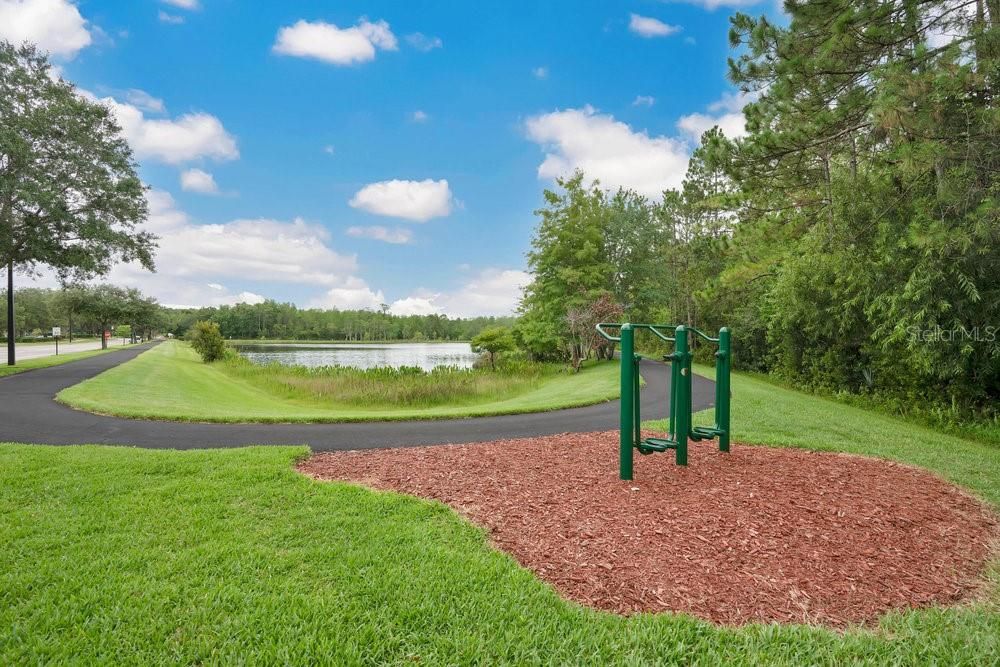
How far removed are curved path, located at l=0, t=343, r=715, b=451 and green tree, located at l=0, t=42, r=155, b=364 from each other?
8.56 meters

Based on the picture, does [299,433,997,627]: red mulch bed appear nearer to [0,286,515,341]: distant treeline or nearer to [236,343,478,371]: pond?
[236,343,478,371]: pond

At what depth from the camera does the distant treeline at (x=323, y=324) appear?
84438 millimetres

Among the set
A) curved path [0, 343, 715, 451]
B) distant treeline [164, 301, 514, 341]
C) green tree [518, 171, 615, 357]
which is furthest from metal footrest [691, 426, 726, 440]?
distant treeline [164, 301, 514, 341]

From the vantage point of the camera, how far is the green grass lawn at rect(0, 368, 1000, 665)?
7.78 feet

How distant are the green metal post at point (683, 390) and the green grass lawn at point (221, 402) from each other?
5366 mm

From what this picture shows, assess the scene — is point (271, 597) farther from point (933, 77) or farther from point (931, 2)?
point (931, 2)

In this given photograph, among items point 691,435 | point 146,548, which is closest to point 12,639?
point 146,548

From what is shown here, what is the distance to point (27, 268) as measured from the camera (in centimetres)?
1786

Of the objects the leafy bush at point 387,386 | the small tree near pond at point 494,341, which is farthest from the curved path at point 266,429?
the small tree near pond at point 494,341

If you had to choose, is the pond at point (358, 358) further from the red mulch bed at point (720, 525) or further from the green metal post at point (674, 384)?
the green metal post at point (674, 384)

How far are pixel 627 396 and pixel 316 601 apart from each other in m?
3.25

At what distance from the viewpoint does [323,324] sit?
93.0 metres

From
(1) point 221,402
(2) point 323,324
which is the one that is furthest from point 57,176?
(2) point 323,324

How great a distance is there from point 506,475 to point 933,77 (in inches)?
297
